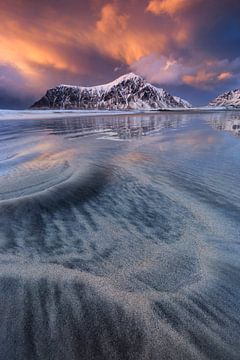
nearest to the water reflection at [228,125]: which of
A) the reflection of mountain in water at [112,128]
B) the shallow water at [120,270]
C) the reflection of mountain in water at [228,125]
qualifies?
the reflection of mountain in water at [228,125]

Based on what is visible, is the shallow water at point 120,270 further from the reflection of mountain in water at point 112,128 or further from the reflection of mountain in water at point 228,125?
the reflection of mountain in water at point 228,125

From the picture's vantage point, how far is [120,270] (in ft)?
7.66

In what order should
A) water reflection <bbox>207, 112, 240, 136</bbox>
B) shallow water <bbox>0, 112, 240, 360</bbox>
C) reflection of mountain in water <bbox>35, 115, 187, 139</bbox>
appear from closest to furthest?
shallow water <bbox>0, 112, 240, 360</bbox>, reflection of mountain in water <bbox>35, 115, 187, 139</bbox>, water reflection <bbox>207, 112, 240, 136</bbox>

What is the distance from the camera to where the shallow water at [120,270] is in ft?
5.50

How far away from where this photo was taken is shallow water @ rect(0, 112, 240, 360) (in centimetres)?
168

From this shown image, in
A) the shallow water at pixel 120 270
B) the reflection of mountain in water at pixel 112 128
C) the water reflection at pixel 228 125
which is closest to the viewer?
the shallow water at pixel 120 270

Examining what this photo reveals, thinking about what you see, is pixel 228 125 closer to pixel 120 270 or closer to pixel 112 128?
pixel 112 128

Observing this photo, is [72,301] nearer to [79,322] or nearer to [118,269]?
[79,322]

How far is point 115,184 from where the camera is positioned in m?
4.98

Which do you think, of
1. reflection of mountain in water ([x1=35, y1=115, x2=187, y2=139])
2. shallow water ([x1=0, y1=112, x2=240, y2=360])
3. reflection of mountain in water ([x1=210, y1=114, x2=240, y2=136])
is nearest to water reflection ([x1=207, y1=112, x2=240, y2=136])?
reflection of mountain in water ([x1=210, y1=114, x2=240, y2=136])

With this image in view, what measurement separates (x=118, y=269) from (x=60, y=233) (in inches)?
43.2

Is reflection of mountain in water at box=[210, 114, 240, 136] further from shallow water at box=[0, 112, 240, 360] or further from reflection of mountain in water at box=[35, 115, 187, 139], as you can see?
shallow water at box=[0, 112, 240, 360]

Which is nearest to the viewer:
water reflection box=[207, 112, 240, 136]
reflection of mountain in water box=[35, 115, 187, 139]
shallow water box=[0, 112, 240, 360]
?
shallow water box=[0, 112, 240, 360]

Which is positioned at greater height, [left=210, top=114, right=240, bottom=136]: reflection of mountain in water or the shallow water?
[left=210, top=114, right=240, bottom=136]: reflection of mountain in water
